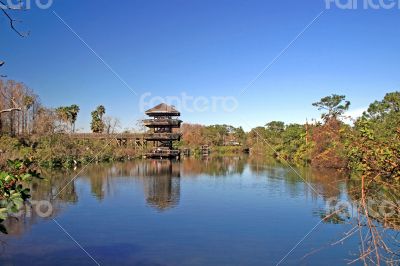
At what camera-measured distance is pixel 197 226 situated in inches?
437

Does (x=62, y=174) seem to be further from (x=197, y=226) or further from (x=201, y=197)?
(x=197, y=226)

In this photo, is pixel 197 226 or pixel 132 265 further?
pixel 197 226

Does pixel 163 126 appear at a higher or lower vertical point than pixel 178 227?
higher

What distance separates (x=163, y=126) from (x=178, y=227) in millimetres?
27990

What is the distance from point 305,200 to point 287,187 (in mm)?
3384

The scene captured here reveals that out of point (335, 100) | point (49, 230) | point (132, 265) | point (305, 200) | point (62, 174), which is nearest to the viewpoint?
point (132, 265)

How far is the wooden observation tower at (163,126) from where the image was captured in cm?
3794

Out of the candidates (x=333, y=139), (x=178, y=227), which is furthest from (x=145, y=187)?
(x=333, y=139)

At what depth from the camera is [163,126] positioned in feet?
127

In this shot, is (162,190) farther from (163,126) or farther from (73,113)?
(73,113)

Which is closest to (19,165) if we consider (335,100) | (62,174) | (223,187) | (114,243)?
(114,243)

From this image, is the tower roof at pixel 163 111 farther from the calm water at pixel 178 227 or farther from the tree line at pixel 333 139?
the calm water at pixel 178 227

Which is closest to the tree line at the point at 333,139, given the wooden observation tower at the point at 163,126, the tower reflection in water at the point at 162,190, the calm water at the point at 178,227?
the calm water at the point at 178,227

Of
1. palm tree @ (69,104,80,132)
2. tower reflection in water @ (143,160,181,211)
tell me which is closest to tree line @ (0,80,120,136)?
palm tree @ (69,104,80,132)
